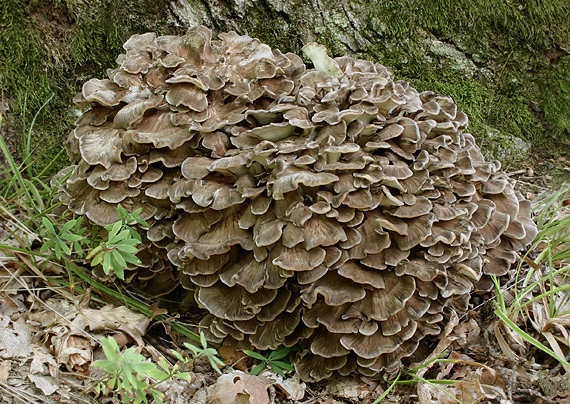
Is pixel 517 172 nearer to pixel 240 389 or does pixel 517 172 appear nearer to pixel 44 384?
pixel 240 389

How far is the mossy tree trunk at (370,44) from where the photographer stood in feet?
14.6

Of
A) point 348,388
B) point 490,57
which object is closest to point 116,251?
point 348,388

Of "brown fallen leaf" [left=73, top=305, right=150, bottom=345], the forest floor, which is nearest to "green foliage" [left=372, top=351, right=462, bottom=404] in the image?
the forest floor

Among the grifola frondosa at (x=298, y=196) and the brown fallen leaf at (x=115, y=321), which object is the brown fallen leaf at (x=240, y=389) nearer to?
the grifola frondosa at (x=298, y=196)

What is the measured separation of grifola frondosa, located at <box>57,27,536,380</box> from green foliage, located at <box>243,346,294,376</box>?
10 cm

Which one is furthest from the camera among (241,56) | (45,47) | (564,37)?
(564,37)

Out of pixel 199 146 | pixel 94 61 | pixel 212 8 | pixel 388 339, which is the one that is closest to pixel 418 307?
pixel 388 339

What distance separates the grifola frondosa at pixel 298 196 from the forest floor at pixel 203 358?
0.68 ft

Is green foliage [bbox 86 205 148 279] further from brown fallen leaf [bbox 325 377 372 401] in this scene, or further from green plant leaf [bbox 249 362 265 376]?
brown fallen leaf [bbox 325 377 372 401]

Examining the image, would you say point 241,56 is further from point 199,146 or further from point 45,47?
point 45,47

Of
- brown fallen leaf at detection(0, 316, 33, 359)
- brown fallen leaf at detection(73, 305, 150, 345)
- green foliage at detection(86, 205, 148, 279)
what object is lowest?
brown fallen leaf at detection(73, 305, 150, 345)

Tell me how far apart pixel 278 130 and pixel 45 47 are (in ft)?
8.87

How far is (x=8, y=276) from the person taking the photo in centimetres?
359

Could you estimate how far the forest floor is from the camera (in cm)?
302
